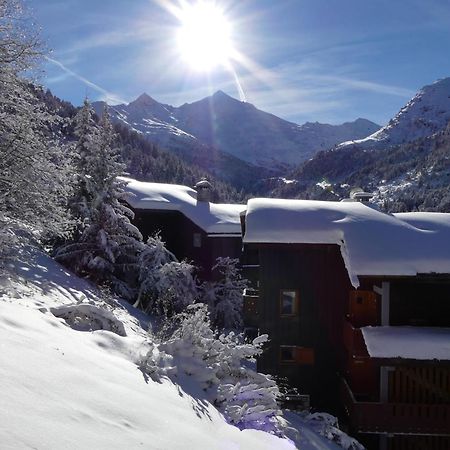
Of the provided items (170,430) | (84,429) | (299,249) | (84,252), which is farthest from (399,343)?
(84,252)

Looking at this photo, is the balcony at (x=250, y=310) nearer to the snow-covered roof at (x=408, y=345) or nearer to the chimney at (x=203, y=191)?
the snow-covered roof at (x=408, y=345)

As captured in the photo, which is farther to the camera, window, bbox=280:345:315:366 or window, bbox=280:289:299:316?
window, bbox=280:289:299:316

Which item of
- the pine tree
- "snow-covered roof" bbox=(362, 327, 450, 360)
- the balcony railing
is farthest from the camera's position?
the pine tree

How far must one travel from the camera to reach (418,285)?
16734mm

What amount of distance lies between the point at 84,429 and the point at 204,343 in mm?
5672

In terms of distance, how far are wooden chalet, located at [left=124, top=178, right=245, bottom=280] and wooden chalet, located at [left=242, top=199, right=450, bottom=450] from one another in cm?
1027

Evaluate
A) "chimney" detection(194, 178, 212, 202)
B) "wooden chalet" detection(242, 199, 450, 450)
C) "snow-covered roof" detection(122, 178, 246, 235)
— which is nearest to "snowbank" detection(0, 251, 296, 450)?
"wooden chalet" detection(242, 199, 450, 450)

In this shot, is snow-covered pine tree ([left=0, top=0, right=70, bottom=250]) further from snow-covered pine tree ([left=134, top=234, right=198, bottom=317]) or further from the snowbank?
snow-covered pine tree ([left=134, top=234, right=198, bottom=317])

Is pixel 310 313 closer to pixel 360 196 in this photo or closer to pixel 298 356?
pixel 298 356

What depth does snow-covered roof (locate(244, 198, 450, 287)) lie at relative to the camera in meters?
15.5

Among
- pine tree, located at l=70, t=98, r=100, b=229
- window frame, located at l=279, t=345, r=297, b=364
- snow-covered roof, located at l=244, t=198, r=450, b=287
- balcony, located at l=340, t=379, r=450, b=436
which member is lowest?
balcony, located at l=340, t=379, r=450, b=436

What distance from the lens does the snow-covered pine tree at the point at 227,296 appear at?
27.4 meters

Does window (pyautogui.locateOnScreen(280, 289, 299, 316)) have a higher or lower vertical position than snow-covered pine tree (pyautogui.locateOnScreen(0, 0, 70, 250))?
lower

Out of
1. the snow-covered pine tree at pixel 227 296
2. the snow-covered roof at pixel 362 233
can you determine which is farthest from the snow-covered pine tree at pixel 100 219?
the snow-covered roof at pixel 362 233
